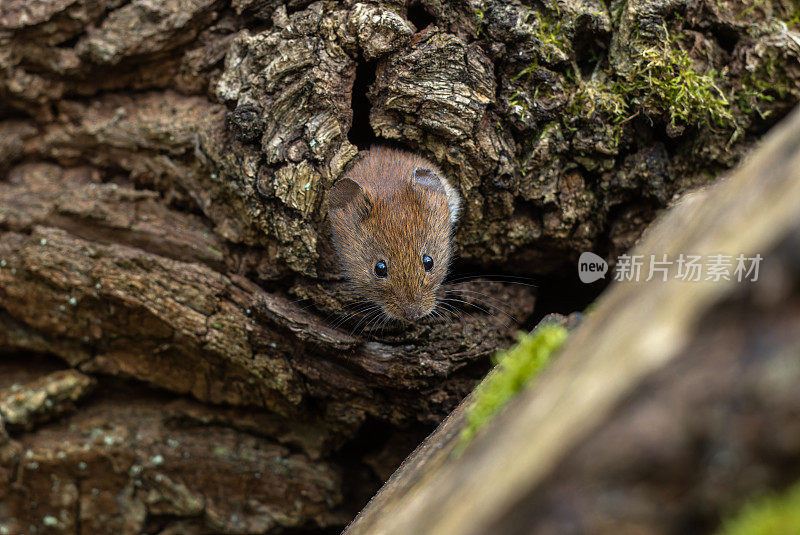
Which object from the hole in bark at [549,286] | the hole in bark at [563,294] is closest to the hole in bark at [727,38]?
the hole in bark at [549,286]

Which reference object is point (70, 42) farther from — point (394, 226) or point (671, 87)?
point (671, 87)

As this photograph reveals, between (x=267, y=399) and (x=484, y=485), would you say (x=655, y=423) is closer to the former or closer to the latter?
(x=484, y=485)

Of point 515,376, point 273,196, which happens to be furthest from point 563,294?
point 515,376

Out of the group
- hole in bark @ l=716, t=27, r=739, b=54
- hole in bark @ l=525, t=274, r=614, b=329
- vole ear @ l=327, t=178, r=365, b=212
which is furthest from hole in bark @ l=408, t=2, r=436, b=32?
hole in bark @ l=525, t=274, r=614, b=329

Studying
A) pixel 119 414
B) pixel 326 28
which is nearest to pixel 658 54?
pixel 326 28

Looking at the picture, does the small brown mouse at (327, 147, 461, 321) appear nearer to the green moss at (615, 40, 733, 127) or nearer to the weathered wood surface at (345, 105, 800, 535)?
the green moss at (615, 40, 733, 127)

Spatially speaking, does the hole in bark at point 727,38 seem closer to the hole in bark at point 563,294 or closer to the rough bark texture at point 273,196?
A: the rough bark texture at point 273,196
